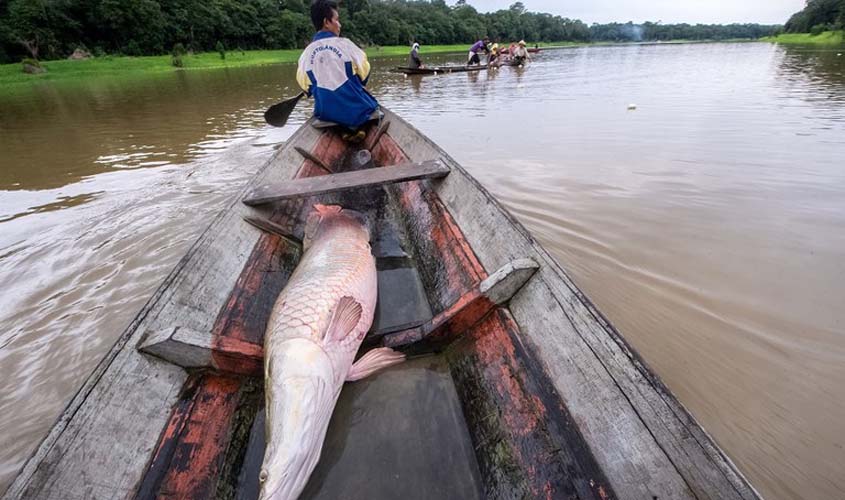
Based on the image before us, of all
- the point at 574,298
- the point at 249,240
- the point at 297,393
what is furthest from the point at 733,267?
the point at 249,240

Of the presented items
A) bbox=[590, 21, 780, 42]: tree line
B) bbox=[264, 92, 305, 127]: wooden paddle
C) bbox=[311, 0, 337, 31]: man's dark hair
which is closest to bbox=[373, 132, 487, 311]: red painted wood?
bbox=[311, 0, 337, 31]: man's dark hair

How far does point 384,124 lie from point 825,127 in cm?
937

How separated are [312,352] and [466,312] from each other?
2.86ft

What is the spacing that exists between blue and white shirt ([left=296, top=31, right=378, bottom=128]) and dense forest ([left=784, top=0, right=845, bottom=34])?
6976 cm

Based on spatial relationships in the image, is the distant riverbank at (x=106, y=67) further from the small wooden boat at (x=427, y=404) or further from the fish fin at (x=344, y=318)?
the fish fin at (x=344, y=318)

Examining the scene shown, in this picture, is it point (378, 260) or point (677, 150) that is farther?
point (677, 150)

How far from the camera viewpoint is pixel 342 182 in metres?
3.32

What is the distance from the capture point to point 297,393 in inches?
67.0

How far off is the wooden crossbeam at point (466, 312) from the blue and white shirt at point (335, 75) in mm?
4290

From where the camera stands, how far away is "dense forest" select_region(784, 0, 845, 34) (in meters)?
48.5

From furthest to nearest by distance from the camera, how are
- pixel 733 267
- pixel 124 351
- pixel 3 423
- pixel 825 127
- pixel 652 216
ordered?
pixel 825 127
pixel 652 216
pixel 733 267
pixel 3 423
pixel 124 351

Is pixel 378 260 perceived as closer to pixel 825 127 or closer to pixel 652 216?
pixel 652 216

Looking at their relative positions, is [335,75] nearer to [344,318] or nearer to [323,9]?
[323,9]

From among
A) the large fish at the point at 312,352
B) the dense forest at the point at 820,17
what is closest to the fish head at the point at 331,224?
the large fish at the point at 312,352
